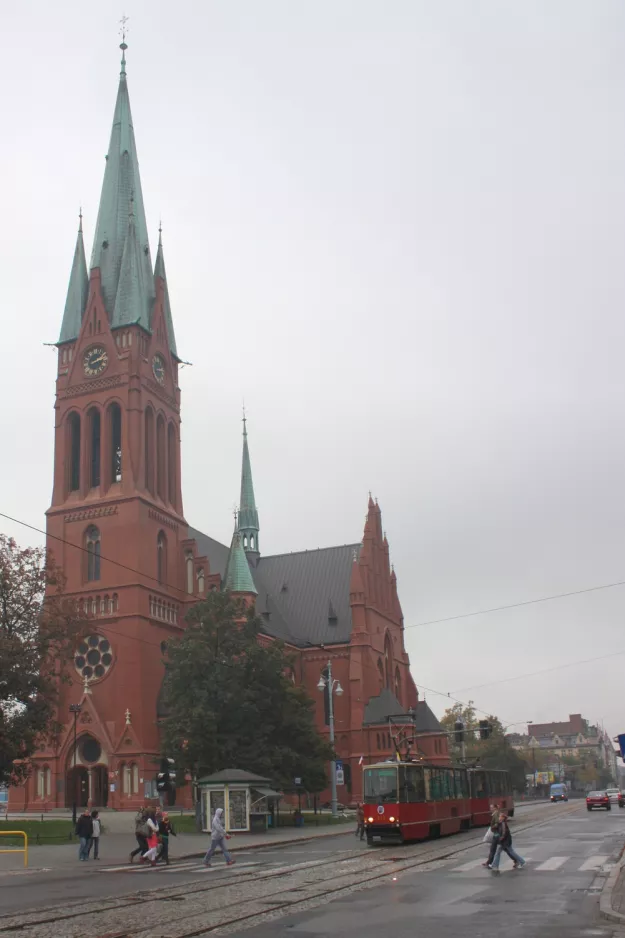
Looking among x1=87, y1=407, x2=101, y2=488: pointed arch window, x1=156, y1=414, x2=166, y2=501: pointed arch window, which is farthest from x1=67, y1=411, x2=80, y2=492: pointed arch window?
x1=156, y1=414, x2=166, y2=501: pointed arch window

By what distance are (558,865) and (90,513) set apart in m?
45.2

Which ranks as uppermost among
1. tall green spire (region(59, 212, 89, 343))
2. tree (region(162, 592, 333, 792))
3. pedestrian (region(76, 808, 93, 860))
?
tall green spire (region(59, 212, 89, 343))

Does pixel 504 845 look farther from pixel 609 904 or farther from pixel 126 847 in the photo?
pixel 126 847

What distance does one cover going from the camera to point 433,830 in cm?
3400

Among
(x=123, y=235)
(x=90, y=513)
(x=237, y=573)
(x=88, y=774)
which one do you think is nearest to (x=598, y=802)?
(x=237, y=573)

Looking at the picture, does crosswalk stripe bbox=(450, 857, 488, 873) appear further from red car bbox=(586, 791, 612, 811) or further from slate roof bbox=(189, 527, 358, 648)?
slate roof bbox=(189, 527, 358, 648)

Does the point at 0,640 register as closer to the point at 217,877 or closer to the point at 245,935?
the point at 217,877

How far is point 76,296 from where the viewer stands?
69312mm

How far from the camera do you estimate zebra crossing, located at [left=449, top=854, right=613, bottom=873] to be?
21500mm

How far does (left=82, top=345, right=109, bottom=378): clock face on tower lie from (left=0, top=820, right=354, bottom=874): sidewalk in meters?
33.5

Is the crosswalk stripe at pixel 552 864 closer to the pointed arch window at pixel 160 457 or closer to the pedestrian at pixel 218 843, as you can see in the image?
the pedestrian at pixel 218 843

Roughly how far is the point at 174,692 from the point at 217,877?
2487cm

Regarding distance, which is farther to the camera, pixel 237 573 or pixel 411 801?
pixel 237 573

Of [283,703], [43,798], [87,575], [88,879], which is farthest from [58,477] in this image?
[88,879]
